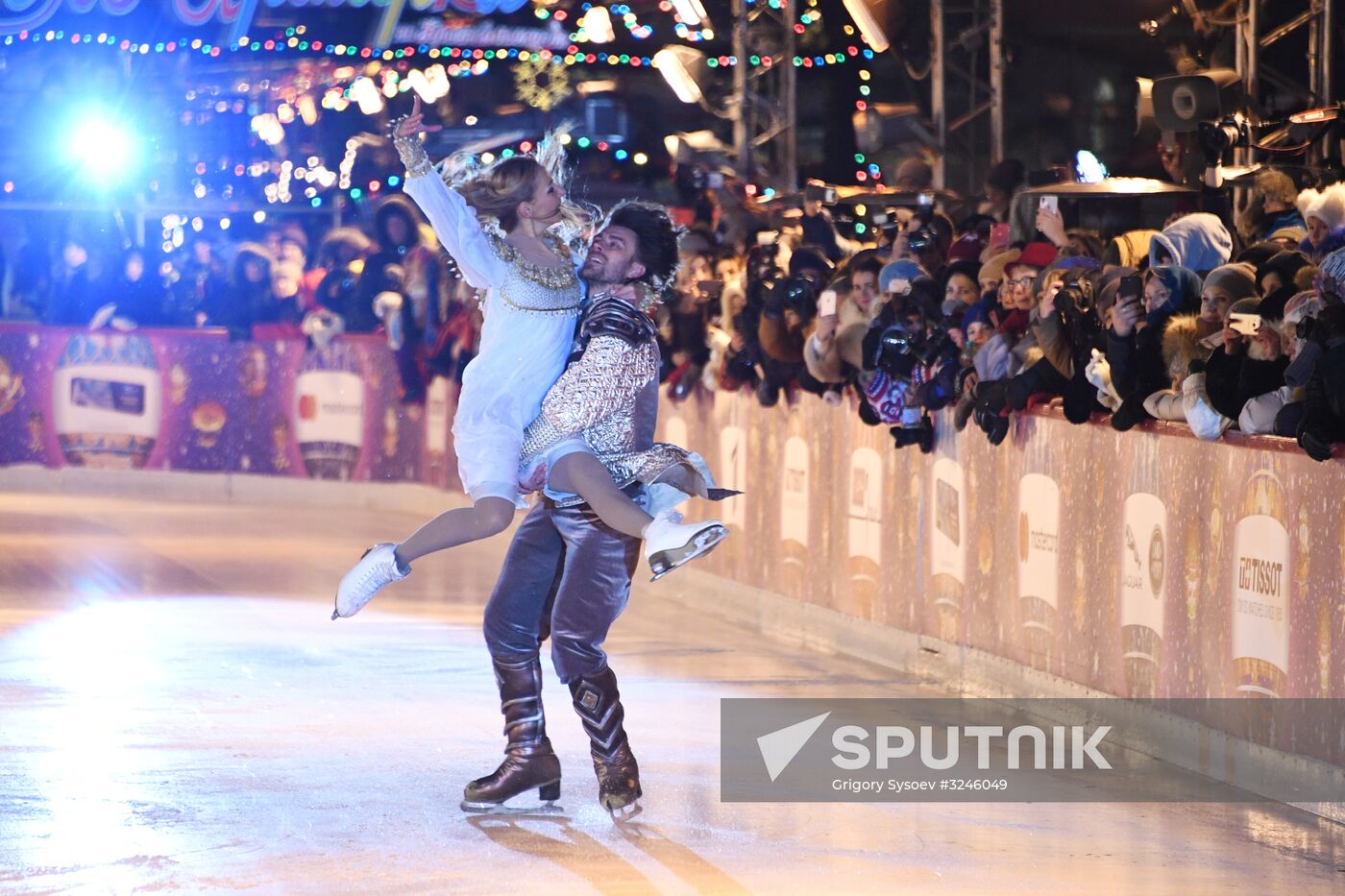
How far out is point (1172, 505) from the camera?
27.7ft

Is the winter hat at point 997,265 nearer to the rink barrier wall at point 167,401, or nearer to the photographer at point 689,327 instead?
the photographer at point 689,327

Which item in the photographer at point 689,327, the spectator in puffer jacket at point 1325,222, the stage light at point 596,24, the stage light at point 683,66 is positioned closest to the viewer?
the spectator in puffer jacket at point 1325,222

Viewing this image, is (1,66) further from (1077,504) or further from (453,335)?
(1077,504)

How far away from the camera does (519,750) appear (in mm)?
7090

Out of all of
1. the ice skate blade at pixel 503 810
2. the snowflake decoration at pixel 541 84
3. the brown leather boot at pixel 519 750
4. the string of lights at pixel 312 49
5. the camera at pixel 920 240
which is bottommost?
the ice skate blade at pixel 503 810

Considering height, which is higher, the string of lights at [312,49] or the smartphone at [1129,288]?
the string of lights at [312,49]

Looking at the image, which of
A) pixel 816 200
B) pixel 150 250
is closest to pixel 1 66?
pixel 150 250

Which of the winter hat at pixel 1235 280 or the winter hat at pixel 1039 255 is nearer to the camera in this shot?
the winter hat at pixel 1235 280

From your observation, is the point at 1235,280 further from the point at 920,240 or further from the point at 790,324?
the point at 790,324

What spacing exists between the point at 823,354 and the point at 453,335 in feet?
24.3

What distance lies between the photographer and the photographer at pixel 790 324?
11938 mm

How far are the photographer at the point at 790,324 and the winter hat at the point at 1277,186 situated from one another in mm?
2708

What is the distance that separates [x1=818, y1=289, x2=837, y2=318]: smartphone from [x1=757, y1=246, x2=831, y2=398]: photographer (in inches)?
19.3

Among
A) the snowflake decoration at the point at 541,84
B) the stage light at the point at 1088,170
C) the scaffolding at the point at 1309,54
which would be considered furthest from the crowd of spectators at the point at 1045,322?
the snowflake decoration at the point at 541,84
